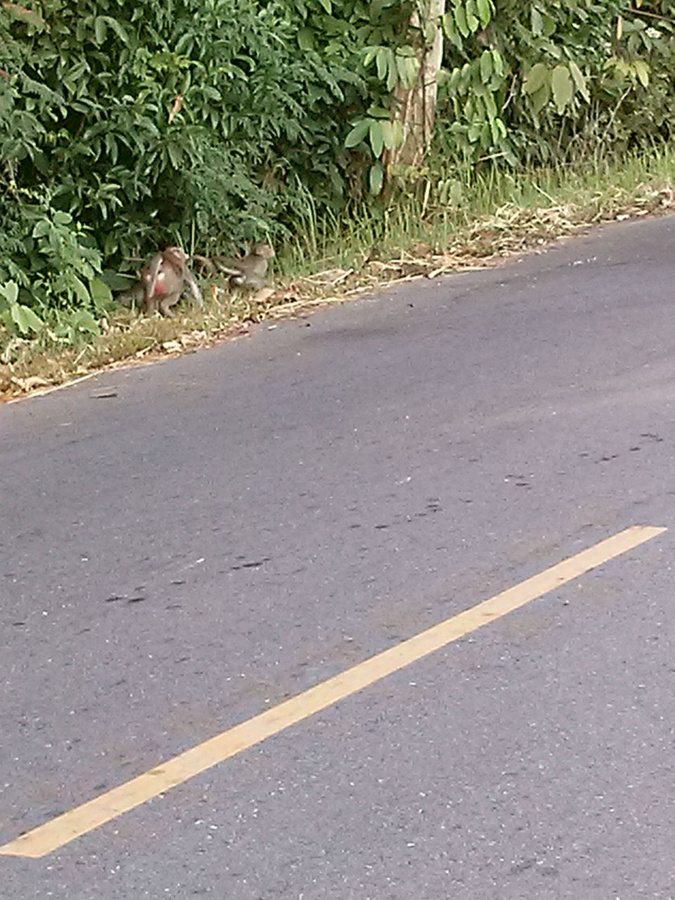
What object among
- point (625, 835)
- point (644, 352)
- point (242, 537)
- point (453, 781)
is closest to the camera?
point (625, 835)

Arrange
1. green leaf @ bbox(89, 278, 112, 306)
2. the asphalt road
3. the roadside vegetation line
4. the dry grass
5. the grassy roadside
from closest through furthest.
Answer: the asphalt road → the roadside vegetation line → the dry grass → the grassy roadside → green leaf @ bbox(89, 278, 112, 306)

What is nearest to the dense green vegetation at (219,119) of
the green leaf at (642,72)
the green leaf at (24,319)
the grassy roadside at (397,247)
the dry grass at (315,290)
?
the green leaf at (24,319)

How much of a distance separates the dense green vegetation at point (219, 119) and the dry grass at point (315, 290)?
38 centimetres

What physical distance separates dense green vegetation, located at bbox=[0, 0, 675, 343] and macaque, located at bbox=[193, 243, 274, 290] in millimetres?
178

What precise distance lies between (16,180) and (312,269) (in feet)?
5.82

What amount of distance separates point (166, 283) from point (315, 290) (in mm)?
862

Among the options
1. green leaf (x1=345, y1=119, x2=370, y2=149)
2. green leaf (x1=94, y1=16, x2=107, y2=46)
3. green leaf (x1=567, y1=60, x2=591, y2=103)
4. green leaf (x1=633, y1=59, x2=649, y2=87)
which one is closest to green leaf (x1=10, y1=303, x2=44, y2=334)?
green leaf (x1=94, y1=16, x2=107, y2=46)

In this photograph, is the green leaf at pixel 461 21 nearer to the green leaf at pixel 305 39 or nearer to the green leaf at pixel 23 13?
the green leaf at pixel 305 39

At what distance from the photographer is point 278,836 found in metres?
3.86

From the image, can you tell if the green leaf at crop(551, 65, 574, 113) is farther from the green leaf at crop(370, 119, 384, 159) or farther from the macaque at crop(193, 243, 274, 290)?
the macaque at crop(193, 243, 274, 290)

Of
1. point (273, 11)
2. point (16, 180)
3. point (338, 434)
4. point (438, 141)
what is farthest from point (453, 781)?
point (438, 141)

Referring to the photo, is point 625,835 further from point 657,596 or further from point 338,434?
point 338,434

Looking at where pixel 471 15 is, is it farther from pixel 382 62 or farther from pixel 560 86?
pixel 560 86

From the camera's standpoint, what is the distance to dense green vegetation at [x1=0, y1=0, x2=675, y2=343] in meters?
9.71
